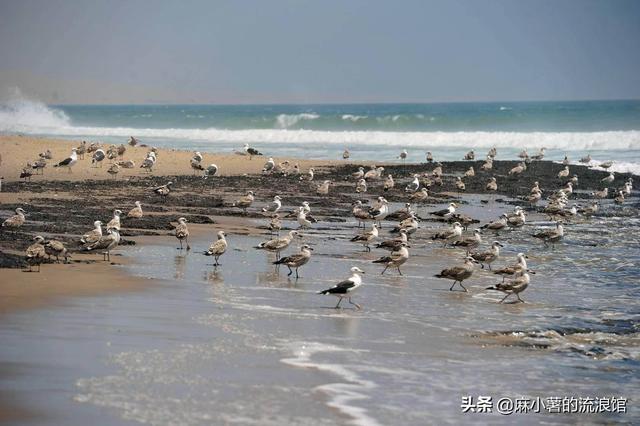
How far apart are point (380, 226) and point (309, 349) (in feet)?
41.2

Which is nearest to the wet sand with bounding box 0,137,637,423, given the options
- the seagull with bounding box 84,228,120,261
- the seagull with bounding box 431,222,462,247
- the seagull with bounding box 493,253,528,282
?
the seagull with bounding box 84,228,120,261

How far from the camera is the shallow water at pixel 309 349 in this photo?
27.9ft

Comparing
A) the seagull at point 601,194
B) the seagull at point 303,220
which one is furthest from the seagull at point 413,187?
the seagull at point 303,220

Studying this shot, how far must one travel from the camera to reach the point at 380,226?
75.3 ft

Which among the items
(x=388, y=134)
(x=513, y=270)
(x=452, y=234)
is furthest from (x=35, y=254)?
(x=388, y=134)

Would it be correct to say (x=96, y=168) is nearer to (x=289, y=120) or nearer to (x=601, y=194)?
(x=601, y=194)

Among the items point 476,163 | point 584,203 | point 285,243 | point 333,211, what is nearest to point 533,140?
point 476,163

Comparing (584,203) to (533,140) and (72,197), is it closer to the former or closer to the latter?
(72,197)

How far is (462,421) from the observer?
8.42 meters

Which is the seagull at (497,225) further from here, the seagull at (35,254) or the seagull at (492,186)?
the seagull at (35,254)

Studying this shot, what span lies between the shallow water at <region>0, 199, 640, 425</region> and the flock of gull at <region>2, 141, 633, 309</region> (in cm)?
33

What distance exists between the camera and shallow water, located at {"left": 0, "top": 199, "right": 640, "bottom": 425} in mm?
8500

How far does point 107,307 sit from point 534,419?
5.42 metres

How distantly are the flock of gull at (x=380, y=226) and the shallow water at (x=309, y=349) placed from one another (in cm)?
33
